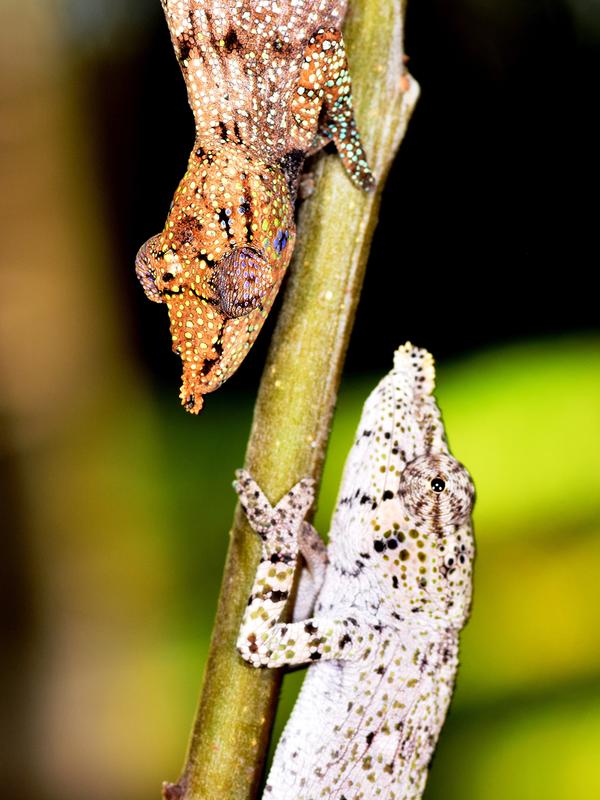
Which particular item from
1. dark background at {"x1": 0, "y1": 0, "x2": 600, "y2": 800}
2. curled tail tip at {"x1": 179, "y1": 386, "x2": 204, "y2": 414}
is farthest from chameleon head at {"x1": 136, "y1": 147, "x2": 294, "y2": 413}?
dark background at {"x1": 0, "y1": 0, "x2": 600, "y2": 800}

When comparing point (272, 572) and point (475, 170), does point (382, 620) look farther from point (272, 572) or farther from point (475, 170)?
point (475, 170)

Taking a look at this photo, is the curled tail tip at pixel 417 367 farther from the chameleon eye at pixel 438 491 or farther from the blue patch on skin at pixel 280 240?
the blue patch on skin at pixel 280 240

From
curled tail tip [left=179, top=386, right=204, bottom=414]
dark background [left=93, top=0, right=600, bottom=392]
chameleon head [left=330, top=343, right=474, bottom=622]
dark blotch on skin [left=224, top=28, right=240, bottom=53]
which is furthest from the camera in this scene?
dark background [left=93, top=0, right=600, bottom=392]

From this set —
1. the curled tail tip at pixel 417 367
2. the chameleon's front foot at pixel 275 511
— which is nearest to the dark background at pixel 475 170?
the curled tail tip at pixel 417 367

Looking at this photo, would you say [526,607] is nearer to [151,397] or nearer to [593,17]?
[151,397]

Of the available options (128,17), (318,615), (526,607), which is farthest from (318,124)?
(526,607)

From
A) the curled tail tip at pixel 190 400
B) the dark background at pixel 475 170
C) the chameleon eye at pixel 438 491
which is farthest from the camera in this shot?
the dark background at pixel 475 170

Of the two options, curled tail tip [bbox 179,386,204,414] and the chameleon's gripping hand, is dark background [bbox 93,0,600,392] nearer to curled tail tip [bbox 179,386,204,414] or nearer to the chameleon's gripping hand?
the chameleon's gripping hand

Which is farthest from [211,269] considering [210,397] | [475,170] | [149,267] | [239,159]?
[210,397]
